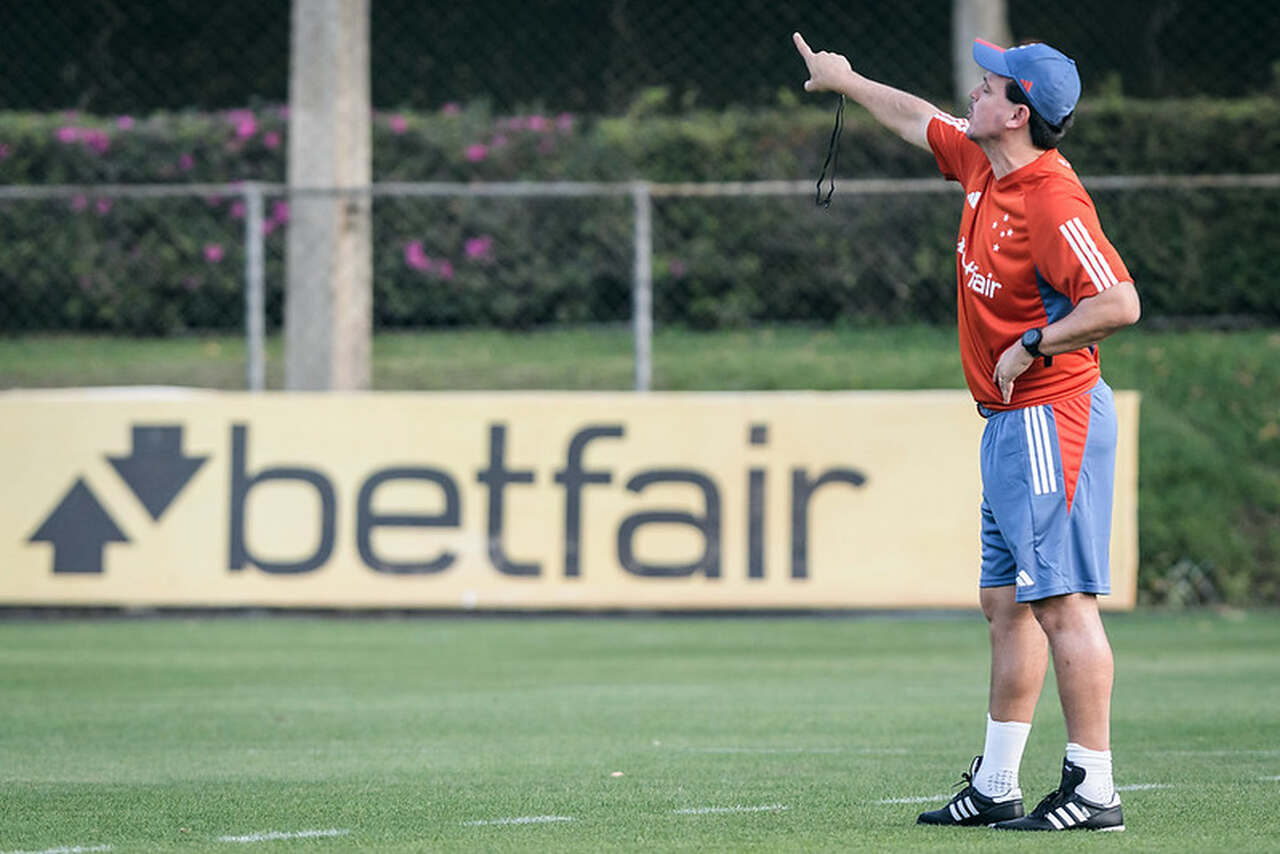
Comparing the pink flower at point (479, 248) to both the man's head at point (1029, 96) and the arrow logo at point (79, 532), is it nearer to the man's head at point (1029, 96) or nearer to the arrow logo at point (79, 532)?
the arrow logo at point (79, 532)

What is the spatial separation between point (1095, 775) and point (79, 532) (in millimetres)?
8330

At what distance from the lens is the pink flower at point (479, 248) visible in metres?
16.2

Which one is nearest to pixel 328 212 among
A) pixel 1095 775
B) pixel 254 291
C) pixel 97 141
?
pixel 254 291

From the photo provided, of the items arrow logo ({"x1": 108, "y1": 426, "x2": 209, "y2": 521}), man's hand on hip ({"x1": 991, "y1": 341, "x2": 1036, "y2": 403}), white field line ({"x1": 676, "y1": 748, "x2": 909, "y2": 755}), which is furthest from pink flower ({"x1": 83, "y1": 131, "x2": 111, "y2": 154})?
man's hand on hip ({"x1": 991, "y1": 341, "x2": 1036, "y2": 403})

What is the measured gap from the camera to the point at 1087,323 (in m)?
4.87

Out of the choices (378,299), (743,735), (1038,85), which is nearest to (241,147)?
(378,299)

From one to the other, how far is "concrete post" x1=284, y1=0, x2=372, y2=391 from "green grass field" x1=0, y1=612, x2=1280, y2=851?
2.19 m

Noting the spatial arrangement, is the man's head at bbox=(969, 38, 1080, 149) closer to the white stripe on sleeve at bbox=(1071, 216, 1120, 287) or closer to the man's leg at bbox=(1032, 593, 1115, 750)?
the white stripe on sleeve at bbox=(1071, 216, 1120, 287)

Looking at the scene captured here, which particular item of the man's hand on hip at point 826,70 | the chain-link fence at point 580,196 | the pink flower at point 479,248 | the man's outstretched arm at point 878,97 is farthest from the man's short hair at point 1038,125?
the pink flower at point 479,248

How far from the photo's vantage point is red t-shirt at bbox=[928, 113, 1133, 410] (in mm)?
4934

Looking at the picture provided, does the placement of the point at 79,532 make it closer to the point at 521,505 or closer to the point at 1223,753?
the point at 521,505

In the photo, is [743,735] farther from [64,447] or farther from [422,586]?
[64,447]

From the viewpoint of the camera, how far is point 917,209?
16.2m

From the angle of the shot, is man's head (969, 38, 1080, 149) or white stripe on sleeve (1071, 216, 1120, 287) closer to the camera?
white stripe on sleeve (1071, 216, 1120, 287)
